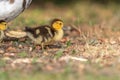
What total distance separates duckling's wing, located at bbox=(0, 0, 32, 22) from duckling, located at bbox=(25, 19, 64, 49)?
0.29 meters

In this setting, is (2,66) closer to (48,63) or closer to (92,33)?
(48,63)

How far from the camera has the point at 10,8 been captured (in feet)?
21.5

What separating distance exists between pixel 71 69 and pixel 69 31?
328cm

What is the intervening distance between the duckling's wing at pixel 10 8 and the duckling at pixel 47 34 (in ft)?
0.94

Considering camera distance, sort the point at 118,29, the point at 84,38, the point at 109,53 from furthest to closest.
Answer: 1. the point at 118,29
2. the point at 84,38
3. the point at 109,53

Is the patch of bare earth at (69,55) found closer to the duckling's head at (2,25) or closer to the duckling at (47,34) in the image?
the duckling at (47,34)

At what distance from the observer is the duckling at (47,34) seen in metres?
6.55

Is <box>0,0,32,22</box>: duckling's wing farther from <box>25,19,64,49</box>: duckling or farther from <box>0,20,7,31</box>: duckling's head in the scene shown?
<box>25,19,64,49</box>: duckling

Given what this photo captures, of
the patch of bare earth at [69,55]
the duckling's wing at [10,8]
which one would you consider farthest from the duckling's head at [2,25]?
the patch of bare earth at [69,55]

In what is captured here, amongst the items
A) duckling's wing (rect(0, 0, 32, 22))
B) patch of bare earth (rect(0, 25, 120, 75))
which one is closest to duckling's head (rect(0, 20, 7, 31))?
duckling's wing (rect(0, 0, 32, 22))

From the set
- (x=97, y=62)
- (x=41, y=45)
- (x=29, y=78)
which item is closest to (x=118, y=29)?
(x=41, y=45)

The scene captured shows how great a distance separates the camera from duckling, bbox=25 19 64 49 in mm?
6547

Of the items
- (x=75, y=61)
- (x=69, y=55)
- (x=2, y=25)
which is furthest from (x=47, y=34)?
(x=75, y=61)

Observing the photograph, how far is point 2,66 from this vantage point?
225 inches
